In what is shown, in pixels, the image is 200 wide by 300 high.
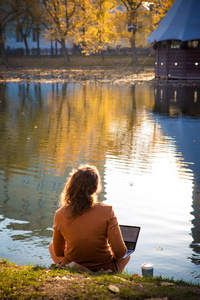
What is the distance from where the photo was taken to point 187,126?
47.8 feet

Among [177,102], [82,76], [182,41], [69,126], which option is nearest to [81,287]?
[69,126]

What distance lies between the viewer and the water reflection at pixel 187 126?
6.93 m

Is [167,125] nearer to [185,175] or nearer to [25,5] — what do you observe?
[185,175]

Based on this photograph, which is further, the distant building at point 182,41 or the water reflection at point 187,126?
the distant building at point 182,41

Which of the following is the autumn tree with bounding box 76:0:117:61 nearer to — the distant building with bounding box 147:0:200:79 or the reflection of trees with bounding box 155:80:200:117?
the distant building with bounding box 147:0:200:79

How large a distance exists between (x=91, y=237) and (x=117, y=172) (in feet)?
16.9

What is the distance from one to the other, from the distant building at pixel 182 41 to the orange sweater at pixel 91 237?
103 feet

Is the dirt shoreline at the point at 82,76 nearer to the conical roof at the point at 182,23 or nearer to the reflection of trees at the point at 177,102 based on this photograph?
the conical roof at the point at 182,23

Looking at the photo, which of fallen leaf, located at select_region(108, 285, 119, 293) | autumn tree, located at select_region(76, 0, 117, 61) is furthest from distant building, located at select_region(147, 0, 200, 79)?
fallen leaf, located at select_region(108, 285, 119, 293)

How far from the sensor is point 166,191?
8078 mm

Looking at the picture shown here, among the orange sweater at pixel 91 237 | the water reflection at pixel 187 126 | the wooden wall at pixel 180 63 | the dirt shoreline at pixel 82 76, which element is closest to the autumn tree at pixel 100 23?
the dirt shoreline at pixel 82 76

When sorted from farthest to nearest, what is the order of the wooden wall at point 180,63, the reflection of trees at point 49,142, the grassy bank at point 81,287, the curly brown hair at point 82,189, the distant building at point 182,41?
the wooden wall at point 180,63
the distant building at point 182,41
the reflection of trees at point 49,142
the curly brown hair at point 82,189
the grassy bank at point 81,287

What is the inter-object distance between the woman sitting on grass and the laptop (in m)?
0.26

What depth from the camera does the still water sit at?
587 cm
